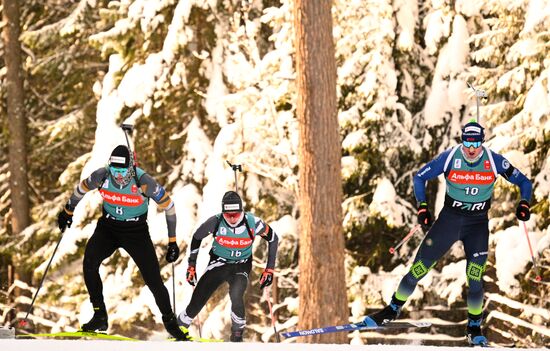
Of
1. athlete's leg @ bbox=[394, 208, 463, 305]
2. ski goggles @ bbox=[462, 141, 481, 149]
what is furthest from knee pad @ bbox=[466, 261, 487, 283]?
ski goggles @ bbox=[462, 141, 481, 149]

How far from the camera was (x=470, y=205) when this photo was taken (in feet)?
29.4

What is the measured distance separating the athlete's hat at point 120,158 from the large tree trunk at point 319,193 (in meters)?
3.40

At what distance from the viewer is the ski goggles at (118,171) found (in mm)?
9148

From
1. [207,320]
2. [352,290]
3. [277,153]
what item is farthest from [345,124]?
[207,320]

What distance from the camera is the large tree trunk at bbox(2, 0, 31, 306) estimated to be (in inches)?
851

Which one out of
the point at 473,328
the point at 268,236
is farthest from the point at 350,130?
the point at 473,328

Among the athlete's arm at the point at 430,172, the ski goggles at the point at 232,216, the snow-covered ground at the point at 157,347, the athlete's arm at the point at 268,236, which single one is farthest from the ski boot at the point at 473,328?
the ski goggles at the point at 232,216

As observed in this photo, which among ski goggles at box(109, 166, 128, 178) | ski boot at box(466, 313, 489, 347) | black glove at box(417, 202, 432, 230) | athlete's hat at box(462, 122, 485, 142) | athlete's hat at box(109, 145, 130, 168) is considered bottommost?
ski boot at box(466, 313, 489, 347)

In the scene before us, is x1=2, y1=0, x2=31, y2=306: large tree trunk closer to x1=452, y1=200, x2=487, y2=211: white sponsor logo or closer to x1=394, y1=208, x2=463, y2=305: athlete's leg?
x1=394, y1=208, x2=463, y2=305: athlete's leg

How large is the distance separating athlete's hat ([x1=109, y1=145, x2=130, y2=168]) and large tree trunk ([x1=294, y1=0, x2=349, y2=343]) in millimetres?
3401

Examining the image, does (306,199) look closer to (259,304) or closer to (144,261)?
(144,261)

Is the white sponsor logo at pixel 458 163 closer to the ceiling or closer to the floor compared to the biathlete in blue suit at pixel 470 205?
closer to the ceiling

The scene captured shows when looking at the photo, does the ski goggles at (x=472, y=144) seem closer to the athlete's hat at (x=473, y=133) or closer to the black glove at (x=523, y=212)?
the athlete's hat at (x=473, y=133)

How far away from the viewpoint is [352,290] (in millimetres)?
15312
